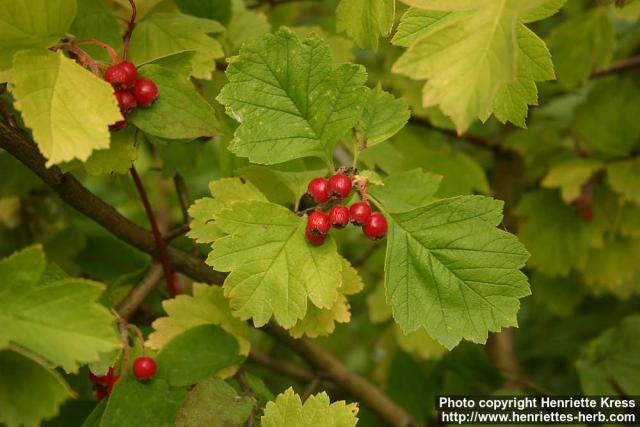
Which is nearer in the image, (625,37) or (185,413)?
(185,413)

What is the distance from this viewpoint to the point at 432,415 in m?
2.34

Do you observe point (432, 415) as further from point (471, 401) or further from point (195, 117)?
point (195, 117)

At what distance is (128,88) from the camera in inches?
40.9

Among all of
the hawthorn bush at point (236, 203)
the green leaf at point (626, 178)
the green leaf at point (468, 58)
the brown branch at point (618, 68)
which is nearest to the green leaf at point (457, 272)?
the hawthorn bush at point (236, 203)

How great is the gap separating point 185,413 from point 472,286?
1.57 ft

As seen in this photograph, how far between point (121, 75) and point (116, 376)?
50cm

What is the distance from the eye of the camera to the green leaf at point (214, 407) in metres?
1.09

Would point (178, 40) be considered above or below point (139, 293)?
above

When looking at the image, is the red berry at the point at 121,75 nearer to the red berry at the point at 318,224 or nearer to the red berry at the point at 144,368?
the red berry at the point at 318,224

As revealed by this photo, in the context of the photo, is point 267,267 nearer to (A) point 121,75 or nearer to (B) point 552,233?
(A) point 121,75

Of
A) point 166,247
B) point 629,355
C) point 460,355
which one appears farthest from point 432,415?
point 166,247

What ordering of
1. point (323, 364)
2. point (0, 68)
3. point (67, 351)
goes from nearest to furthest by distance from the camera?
point (67, 351) < point (0, 68) < point (323, 364)

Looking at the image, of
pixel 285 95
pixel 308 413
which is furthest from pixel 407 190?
pixel 308 413

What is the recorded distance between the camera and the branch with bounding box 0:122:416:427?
42.7 inches
